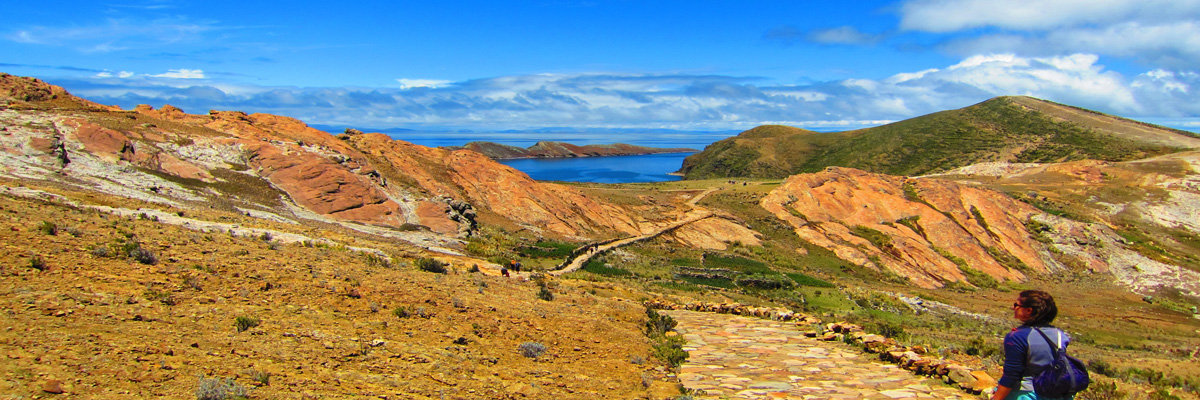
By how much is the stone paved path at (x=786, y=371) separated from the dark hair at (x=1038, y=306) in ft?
12.5

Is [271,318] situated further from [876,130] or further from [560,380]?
[876,130]

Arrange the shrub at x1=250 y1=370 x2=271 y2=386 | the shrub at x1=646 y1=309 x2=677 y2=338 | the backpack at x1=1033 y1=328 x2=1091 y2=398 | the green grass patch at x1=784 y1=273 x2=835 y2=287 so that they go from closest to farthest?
the backpack at x1=1033 y1=328 x2=1091 y2=398
the shrub at x1=250 y1=370 x2=271 y2=386
the shrub at x1=646 y1=309 x2=677 y2=338
the green grass patch at x1=784 y1=273 x2=835 y2=287

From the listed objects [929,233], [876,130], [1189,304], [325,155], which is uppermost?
[876,130]

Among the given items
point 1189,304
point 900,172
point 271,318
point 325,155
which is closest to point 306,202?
point 325,155

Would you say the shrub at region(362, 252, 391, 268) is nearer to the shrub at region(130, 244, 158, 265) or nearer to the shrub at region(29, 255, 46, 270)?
the shrub at region(130, 244, 158, 265)

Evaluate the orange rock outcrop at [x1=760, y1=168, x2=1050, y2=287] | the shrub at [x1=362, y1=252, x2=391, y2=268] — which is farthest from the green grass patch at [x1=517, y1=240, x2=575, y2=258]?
the orange rock outcrop at [x1=760, y1=168, x2=1050, y2=287]

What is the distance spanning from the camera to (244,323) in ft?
28.7

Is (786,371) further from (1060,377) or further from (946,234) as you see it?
(946,234)

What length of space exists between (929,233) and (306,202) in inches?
1703

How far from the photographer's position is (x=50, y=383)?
6.05m

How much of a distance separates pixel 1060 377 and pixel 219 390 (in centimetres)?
809

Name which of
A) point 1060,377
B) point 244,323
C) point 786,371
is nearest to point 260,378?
point 244,323

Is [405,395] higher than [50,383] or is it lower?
lower

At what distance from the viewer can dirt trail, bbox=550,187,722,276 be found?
1061 inches
